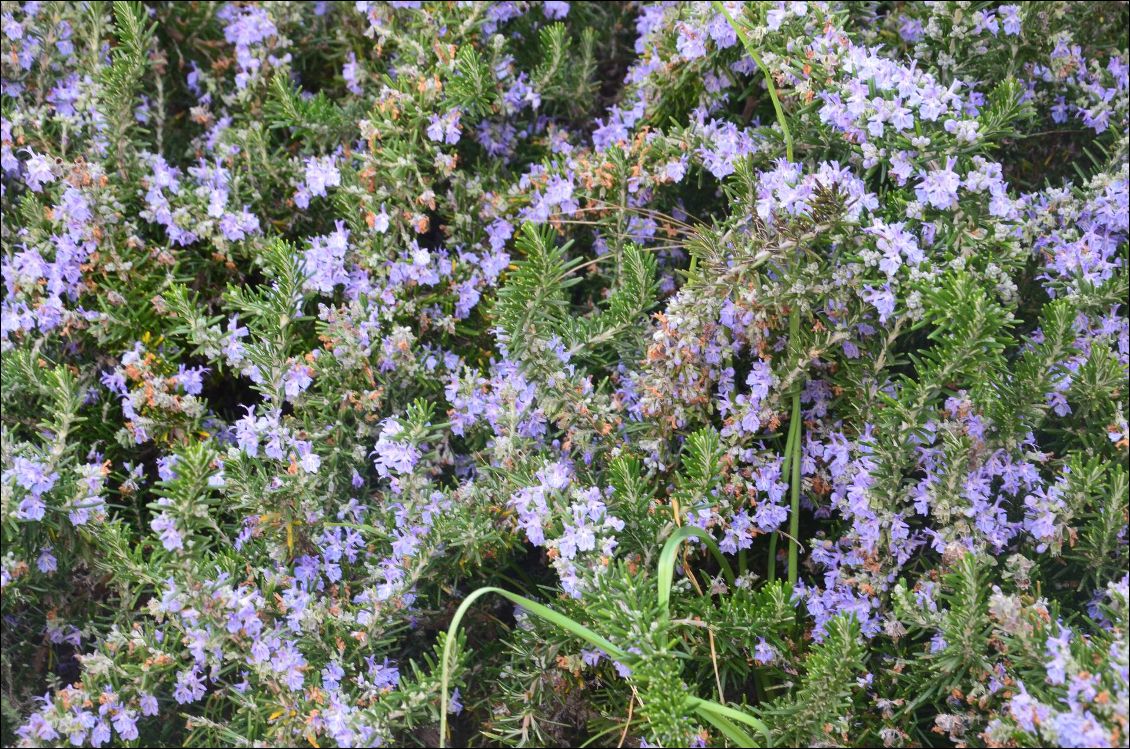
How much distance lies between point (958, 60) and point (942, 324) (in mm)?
894

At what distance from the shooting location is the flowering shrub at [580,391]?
1.86 meters

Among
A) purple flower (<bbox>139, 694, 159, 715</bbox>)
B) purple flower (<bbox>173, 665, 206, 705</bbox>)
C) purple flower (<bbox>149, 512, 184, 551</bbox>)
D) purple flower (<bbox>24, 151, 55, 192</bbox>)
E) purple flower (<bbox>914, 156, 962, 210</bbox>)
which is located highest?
purple flower (<bbox>914, 156, 962, 210</bbox>)

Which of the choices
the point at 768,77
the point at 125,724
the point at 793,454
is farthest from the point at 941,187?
the point at 125,724

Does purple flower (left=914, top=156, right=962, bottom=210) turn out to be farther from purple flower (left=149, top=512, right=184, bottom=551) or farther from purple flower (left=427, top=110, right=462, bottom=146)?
purple flower (left=149, top=512, right=184, bottom=551)

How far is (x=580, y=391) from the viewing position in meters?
2.09

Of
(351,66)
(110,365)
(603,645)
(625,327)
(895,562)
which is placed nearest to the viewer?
(603,645)

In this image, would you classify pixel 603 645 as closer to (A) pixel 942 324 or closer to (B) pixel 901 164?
(A) pixel 942 324

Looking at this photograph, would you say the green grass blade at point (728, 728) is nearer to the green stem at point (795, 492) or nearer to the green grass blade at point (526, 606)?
the green grass blade at point (526, 606)

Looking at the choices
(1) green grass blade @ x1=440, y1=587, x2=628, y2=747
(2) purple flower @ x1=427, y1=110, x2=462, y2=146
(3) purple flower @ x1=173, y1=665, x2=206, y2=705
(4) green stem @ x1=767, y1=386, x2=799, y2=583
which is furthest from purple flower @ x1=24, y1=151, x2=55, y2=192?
(4) green stem @ x1=767, y1=386, x2=799, y2=583

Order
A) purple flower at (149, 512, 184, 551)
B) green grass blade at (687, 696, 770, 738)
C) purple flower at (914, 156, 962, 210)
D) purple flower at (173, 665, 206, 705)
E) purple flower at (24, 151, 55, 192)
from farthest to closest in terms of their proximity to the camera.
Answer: purple flower at (24, 151, 55, 192)
purple flower at (914, 156, 962, 210)
purple flower at (173, 665, 206, 705)
purple flower at (149, 512, 184, 551)
green grass blade at (687, 696, 770, 738)

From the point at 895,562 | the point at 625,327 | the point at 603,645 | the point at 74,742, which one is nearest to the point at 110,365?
the point at 74,742

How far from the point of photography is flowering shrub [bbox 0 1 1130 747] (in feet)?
6.10

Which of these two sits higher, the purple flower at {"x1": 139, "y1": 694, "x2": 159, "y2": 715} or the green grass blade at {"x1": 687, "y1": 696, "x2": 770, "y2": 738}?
the green grass blade at {"x1": 687, "y1": 696, "x2": 770, "y2": 738}

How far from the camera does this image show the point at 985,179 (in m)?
2.04
